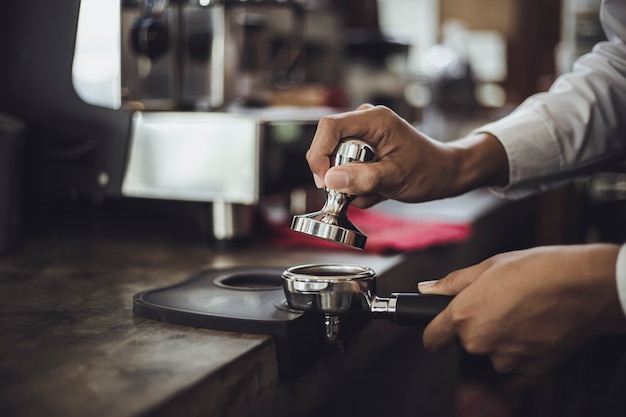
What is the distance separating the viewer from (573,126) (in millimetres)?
1259

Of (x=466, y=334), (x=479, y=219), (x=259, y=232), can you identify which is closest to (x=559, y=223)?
(x=479, y=219)

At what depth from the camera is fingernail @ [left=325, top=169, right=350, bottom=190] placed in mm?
896

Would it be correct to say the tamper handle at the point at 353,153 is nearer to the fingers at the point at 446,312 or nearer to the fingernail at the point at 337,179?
the fingernail at the point at 337,179

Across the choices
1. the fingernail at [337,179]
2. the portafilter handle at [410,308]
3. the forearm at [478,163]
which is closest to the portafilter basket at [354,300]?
the portafilter handle at [410,308]

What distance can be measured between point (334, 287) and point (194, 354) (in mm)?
171

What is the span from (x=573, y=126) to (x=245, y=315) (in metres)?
0.76

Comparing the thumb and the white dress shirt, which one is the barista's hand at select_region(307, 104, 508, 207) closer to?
the white dress shirt

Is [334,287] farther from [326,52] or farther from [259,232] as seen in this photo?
[326,52]

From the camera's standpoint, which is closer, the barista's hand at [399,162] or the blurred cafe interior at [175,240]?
the blurred cafe interior at [175,240]

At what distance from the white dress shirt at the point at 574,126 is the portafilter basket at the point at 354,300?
20.9 inches

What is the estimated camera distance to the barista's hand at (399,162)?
94 cm

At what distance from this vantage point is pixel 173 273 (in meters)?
1.15

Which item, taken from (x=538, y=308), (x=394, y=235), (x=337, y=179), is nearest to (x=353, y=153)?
(x=337, y=179)

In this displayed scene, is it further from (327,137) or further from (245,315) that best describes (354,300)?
(327,137)
